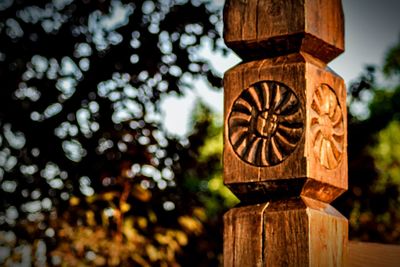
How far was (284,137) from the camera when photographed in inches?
59.3

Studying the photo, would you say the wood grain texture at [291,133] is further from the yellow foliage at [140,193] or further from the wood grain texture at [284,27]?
the yellow foliage at [140,193]

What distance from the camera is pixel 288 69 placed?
1.54 metres

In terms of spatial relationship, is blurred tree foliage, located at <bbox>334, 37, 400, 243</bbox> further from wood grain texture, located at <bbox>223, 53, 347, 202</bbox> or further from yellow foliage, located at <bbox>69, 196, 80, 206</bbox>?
wood grain texture, located at <bbox>223, 53, 347, 202</bbox>

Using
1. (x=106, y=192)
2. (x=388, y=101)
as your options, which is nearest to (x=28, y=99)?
(x=106, y=192)

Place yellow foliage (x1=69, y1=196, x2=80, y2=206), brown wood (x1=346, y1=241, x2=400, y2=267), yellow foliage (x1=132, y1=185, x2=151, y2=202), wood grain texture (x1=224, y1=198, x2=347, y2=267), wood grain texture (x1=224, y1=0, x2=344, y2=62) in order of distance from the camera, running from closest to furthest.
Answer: wood grain texture (x1=224, y1=198, x2=347, y2=267)
wood grain texture (x1=224, y1=0, x2=344, y2=62)
brown wood (x1=346, y1=241, x2=400, y2=267)
yellow foliage (x1=69, y1=196, x2=80, y2=206)
yellow foliage (x1=132, y1=185, x2=151, y2=202)

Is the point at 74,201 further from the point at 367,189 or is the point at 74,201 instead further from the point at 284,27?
the point at 367,189

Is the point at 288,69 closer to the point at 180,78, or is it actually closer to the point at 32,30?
the point at 180,78

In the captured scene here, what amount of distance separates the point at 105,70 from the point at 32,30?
495 millimetres

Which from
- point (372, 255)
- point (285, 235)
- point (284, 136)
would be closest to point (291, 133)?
point (284, 136)

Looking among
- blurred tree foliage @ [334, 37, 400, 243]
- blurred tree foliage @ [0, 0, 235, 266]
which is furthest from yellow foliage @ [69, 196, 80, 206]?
blurred tree foliage @ [334, 37, 400, 243]

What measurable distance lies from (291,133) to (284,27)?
24 cm

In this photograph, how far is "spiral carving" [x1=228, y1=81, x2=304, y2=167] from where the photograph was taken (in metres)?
1.50

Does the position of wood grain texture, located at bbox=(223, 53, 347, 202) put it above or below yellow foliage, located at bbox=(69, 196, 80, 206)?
above

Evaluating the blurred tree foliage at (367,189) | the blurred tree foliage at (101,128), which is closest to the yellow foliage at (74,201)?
the blurred tree foliage at (101,128)
